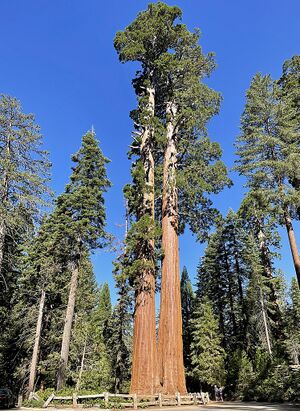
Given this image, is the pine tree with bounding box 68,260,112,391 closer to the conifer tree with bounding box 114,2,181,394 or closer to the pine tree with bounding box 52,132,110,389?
the pine tree with bounding box 52,132,110,389

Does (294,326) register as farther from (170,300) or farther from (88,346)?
(170,300)

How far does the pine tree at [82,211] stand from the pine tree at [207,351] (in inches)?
575

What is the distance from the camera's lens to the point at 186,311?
43.1 m

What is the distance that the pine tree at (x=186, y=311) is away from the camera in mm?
36094

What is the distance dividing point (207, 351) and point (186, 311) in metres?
12.3

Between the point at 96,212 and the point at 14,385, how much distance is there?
66.6 feet

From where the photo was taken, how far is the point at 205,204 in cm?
1958

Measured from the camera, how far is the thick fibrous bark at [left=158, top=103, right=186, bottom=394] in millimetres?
14580

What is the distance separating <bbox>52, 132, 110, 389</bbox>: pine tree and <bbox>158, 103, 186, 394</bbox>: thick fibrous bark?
6587 millimetres

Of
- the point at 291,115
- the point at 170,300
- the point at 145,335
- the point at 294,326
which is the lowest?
the point at 145,335

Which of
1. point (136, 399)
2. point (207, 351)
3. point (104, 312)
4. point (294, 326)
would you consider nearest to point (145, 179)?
point (136, 399)

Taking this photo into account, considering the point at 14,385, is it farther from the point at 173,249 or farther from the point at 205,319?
the point at 173,249

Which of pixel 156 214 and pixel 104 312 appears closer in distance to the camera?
pixel 156 214

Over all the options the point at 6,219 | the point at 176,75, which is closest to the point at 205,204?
the point at 176,75
